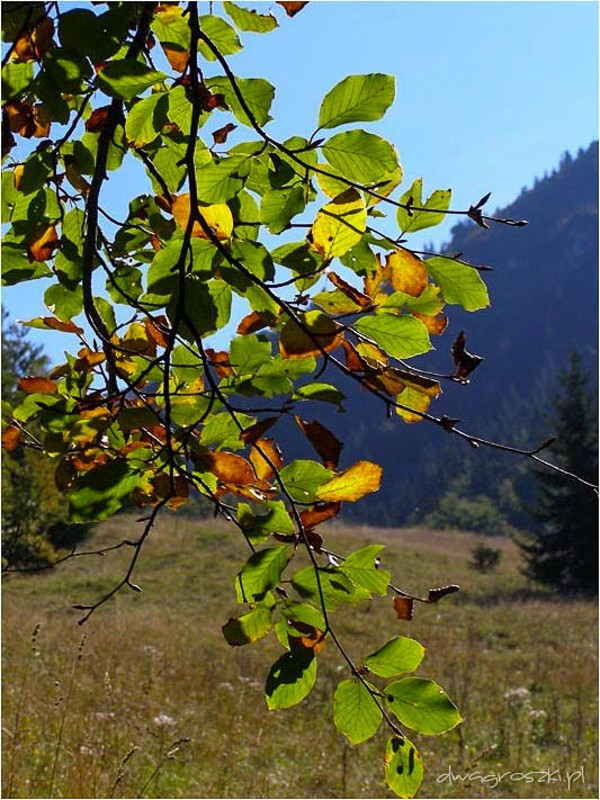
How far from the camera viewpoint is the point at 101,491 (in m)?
0.80

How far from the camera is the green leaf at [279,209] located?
2.71ft

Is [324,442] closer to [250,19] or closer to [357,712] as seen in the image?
[357,712]

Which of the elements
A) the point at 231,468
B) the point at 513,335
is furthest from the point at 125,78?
the point at 513,335

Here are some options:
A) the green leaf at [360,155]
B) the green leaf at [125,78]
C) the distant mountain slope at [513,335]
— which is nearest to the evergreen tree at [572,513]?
the green leaf at [360,155]

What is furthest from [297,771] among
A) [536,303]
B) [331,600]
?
[536,303]

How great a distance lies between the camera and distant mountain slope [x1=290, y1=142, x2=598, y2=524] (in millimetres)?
101688

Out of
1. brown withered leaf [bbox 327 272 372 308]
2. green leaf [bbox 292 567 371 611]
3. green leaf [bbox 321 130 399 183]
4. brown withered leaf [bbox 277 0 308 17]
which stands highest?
brown withered leaf [bbox 277 0 308 17]

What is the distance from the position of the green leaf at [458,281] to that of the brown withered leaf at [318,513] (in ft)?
→ 0.90

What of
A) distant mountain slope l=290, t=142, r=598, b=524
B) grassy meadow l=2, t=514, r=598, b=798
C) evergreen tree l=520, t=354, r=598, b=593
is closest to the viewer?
grassy meadow l=2, t=514, r=598, b=798

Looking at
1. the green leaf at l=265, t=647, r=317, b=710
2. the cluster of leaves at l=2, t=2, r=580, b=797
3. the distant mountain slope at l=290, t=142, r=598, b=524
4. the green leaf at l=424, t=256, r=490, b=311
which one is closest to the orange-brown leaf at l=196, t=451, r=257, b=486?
the cluster of leaves at l=2, t=2, r=580, b=797

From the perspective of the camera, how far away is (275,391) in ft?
2.76

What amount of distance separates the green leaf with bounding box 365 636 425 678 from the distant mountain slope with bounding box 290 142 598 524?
8341cm

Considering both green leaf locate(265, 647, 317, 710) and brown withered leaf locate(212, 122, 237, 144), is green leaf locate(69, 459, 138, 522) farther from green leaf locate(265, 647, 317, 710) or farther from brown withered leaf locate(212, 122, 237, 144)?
brown withered leaf locate(212, 122, 237, 144)

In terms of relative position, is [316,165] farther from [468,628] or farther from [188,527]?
[188,527]
